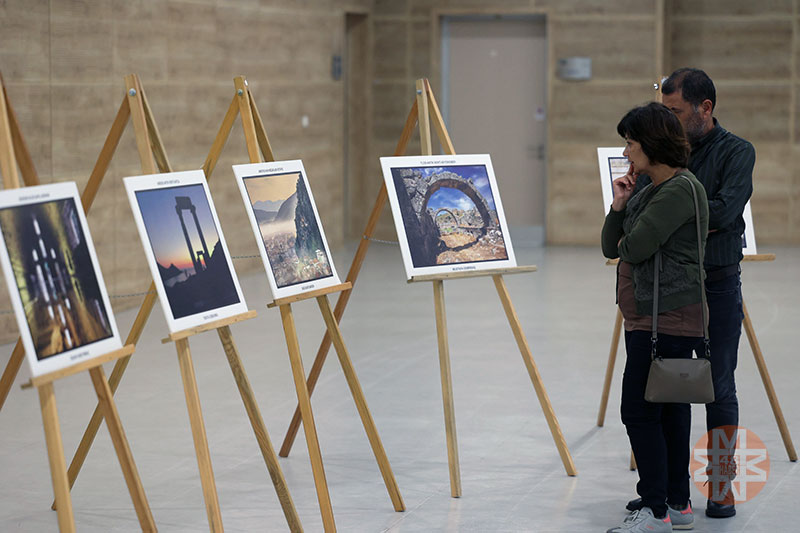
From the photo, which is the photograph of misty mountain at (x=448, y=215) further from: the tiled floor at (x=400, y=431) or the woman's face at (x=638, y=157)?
the woman's face at (x=638, y=157)

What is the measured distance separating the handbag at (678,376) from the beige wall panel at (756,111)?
9.18 metres

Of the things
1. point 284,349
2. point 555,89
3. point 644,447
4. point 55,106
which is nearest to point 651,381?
point 644,447

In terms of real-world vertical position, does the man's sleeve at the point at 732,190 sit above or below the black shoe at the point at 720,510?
above

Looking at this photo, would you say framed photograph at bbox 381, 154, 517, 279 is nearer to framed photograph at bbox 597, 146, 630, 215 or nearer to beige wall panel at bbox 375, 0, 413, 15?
framed photograph at bbox 597, 146, 630, 215

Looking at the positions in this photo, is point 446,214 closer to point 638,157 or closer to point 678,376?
point 638,157

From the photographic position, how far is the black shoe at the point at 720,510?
3988 millimetres

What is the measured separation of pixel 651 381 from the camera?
3.56m

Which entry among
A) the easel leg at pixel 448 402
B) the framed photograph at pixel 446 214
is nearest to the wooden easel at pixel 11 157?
the framed photograph at pixel 446 214

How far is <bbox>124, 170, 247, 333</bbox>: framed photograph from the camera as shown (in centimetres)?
334

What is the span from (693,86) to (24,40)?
476 centimetres

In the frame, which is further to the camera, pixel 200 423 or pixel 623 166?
pixel 623 166

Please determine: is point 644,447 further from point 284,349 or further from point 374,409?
point 284,349

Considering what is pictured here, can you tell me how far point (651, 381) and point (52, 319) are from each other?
6.18 ft

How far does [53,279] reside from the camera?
2906 mm
